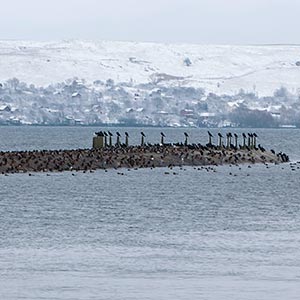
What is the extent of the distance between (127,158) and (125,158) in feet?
0.49

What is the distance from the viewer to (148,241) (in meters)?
44.6

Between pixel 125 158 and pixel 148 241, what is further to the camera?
pixel 125 158

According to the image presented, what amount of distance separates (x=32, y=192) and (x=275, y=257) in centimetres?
2947

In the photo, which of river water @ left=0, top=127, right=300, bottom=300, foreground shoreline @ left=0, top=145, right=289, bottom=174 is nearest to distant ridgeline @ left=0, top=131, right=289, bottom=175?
foreground shoreline @ left=0, top=145, right=289, bottom=174

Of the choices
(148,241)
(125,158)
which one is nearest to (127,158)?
(125,158)

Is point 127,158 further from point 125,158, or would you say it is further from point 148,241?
point 148,241

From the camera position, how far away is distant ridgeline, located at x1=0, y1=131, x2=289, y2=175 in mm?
89875

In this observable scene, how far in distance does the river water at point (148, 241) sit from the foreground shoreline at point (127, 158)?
13.4 metres

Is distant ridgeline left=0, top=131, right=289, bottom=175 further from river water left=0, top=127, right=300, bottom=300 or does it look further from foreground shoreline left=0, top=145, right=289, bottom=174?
river water left=0, top=127, right=300, bottom=300

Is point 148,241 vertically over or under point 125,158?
under

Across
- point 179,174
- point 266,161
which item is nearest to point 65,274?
point 179,174

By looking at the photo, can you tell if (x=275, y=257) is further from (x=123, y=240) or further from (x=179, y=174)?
(x=179, y=174)

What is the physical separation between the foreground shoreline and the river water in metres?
13.4

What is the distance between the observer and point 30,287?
34.7 m
